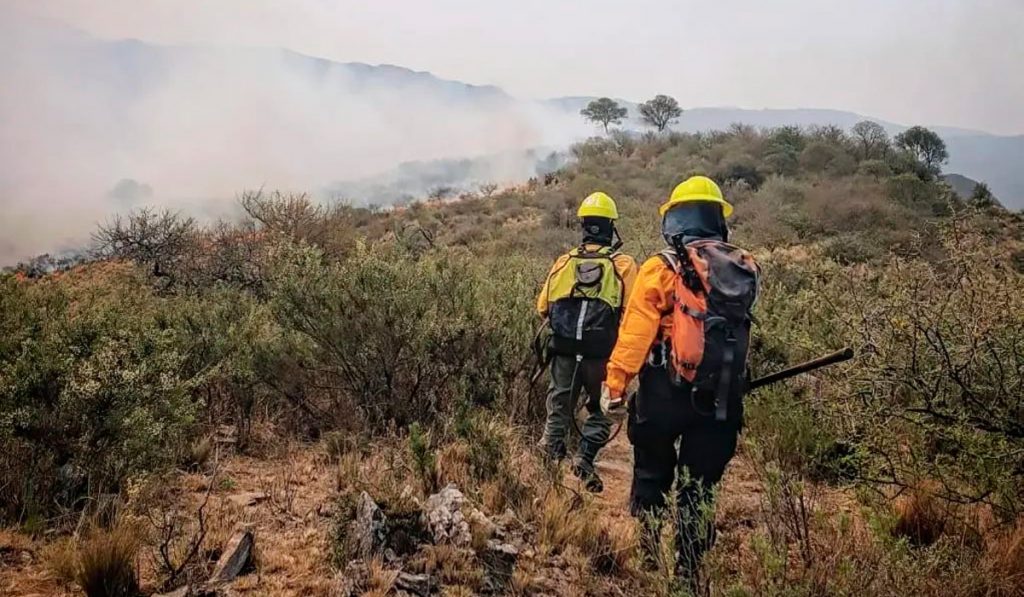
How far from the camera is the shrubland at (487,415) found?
2715 mm

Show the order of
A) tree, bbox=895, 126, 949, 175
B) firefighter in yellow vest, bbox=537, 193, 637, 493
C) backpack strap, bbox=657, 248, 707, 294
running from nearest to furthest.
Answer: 1. backpack strap, bbox=657, 248, 707, 294
2. firefighter in yellow vest, bbox=537, 193, 637, 493
3. tree, bbox=895, 126, 949, 175

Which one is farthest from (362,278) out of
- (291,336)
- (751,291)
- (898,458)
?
(898,458)

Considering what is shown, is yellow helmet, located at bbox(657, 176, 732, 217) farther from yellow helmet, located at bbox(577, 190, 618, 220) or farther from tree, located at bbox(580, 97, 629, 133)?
tree, located at bbox(580, 97, 629, 133)

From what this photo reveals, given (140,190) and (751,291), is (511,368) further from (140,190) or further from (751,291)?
(140,190)

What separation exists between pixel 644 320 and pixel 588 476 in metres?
1.72

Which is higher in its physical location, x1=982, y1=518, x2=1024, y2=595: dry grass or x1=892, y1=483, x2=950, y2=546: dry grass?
x1=982, y1=518, x2=1024, y2=595: dry grass

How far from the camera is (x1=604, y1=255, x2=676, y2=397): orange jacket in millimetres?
2869

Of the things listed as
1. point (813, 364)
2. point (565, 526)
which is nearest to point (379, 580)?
point (565, 526)

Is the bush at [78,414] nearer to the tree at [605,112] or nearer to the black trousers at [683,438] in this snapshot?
the black trousers at [683,438]

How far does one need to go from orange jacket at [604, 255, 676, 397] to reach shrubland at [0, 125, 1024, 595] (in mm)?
780

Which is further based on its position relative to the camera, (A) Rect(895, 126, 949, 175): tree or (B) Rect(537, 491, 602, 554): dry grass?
(A) Rect(895, 126, 949, 175): tree

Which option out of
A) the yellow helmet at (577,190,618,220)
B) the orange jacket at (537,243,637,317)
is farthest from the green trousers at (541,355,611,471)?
the yellow helmet at (577,190,618,220)

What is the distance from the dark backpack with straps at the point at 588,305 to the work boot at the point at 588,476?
2.58 ft

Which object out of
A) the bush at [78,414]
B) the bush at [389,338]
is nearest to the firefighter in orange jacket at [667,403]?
the bush at [389,338]
